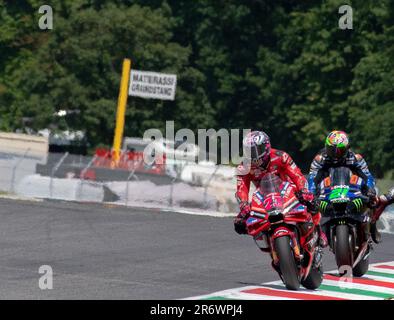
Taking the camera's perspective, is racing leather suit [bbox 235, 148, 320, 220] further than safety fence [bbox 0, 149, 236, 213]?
No

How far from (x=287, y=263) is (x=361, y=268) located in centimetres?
287

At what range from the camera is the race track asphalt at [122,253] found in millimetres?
15492

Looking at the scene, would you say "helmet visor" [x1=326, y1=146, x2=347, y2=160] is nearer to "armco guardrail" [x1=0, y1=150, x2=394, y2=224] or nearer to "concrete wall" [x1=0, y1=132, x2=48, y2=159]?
"armco guardrail" [x1=0, y1=150, x2=394, y2=224]

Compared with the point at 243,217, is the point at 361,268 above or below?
below

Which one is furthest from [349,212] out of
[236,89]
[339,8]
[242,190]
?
[236,89]

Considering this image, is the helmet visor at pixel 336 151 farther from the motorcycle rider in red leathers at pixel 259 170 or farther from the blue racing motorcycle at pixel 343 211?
the motorcycle rider in red leathers at pixel 259 170

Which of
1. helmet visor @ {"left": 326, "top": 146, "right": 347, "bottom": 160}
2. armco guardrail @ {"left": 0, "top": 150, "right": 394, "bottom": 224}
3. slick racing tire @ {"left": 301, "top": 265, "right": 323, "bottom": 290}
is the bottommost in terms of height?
slick racing tire @ {"left": 301, "top": 265, "right": 323, "bottom": 290}

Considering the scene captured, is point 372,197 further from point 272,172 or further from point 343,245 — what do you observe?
point 272,172

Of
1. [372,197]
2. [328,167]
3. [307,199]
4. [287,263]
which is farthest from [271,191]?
[372,197]

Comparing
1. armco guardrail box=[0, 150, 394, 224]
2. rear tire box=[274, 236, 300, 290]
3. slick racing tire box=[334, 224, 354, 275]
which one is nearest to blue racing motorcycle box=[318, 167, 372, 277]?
slick racing tire box=[334, 224, 354, 275]

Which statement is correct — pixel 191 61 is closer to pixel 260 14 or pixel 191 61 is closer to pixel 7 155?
pixel 260 14

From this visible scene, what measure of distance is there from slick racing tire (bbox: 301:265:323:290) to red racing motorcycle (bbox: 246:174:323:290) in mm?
297

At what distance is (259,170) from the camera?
15.1 metres

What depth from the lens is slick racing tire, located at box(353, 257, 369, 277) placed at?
56.5 feet
